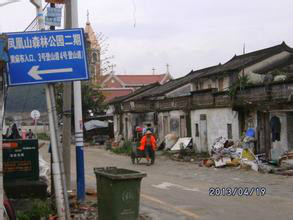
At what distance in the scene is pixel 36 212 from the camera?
9383 mm

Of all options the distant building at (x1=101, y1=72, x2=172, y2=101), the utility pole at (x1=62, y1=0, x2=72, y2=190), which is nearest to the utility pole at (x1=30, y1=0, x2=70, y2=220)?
the utility pole at (x1=62, y1=0, x2=72, y2=190)

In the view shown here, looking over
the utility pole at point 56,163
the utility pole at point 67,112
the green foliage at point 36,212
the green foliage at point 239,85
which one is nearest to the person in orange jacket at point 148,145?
the green foliage at point 239,85

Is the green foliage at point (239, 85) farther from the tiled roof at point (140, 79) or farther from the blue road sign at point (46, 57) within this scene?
the tiled roof at point (140, 79)

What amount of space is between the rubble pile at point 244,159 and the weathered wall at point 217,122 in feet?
4.51

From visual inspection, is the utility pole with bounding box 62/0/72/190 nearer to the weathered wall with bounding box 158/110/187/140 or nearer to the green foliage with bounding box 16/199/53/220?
the green foliage with bounding box 16/199/53/220

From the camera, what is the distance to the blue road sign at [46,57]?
8.58 meters

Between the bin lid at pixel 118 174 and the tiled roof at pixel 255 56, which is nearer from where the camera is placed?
the bin lid at pixel 118 174

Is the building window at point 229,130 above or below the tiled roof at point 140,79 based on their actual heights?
below

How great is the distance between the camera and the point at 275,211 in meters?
10.9

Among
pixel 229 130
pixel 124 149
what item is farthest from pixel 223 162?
pixel 124 149

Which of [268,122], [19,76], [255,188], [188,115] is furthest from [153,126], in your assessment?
[19,76]
